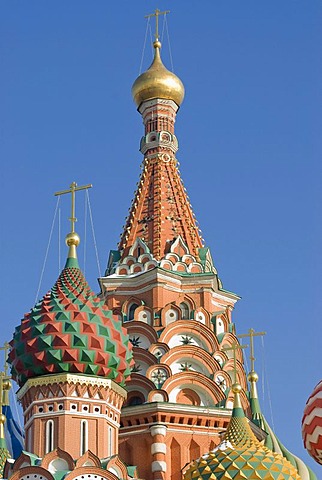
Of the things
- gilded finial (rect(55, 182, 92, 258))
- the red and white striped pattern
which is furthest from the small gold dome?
the red and white striped pattern

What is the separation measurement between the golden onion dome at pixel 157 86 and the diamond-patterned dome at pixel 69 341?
6.11 meters

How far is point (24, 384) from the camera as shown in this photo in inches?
737

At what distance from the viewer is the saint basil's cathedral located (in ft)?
59.2

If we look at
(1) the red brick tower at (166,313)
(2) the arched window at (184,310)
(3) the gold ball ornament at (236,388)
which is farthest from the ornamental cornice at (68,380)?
(2) the arched window at (184,310)

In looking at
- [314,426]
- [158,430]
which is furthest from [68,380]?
[314,426]

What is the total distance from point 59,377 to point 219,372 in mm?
3893

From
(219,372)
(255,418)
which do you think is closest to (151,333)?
(219,372)

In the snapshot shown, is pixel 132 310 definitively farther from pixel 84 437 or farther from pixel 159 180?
pixel 84 437

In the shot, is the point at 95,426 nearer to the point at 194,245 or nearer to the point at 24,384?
the point at 24,384

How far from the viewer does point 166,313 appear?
21.5m

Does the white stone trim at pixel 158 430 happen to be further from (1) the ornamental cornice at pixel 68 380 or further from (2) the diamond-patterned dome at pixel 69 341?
(1) the ornamental cornice at pixel 68 380

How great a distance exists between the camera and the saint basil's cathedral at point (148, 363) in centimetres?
1803

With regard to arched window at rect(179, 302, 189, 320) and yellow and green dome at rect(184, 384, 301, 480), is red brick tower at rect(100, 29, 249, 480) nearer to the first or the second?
arched window at rect(179, 302, 189, 320)

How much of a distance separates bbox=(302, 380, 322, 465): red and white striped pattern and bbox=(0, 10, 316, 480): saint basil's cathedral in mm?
7670
